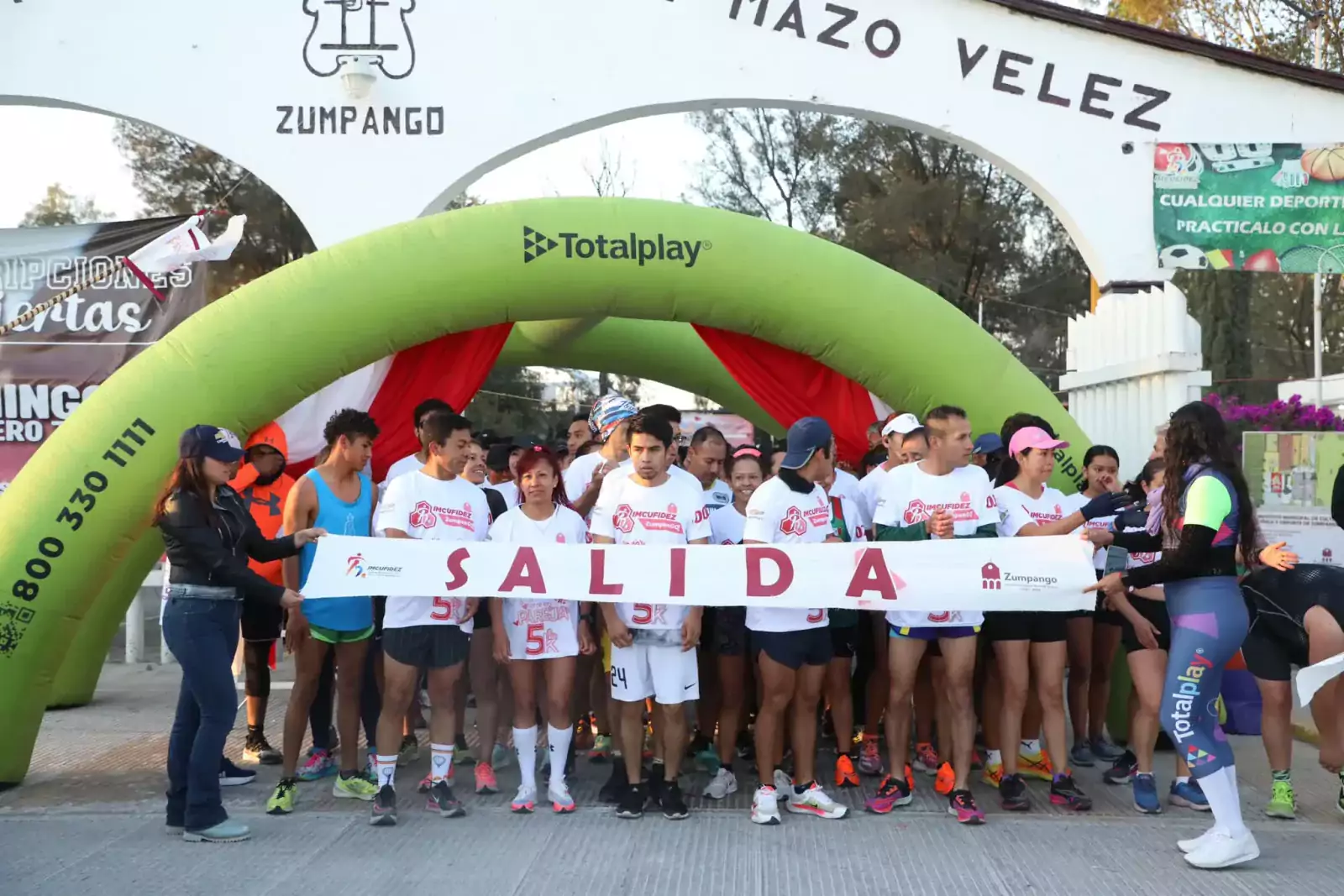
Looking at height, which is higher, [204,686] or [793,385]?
[793,385]

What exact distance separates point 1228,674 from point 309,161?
7193 mm

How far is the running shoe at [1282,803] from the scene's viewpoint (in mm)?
5082

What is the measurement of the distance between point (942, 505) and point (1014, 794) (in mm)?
1329

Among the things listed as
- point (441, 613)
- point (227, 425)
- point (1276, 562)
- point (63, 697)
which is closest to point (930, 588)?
point (1276, 562)

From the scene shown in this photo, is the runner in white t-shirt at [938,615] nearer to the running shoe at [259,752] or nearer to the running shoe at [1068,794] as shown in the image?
the running shoe at [1068,794]

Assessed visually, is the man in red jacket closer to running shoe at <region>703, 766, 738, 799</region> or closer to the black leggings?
the black leggings

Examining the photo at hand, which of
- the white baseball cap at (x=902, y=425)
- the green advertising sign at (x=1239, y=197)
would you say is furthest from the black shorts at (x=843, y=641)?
the green advertising sign at (x=1239, y=197)

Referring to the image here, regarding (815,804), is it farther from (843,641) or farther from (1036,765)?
(1036,765)

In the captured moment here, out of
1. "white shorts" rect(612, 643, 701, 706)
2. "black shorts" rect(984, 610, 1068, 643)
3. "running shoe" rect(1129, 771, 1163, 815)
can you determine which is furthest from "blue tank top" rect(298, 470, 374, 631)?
"running shoe" rect(1129, 771, 1163, 815)

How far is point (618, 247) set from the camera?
20.5 feet

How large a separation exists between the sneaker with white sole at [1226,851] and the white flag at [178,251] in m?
6.74

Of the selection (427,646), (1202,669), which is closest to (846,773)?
(1202,669)

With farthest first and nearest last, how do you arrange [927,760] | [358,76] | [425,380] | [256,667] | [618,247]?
[358,76] → [425,380] → [618,247] → [256,667] → [927,760]

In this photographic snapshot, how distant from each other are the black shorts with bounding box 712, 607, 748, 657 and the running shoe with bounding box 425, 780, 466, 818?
1368 millimetres
